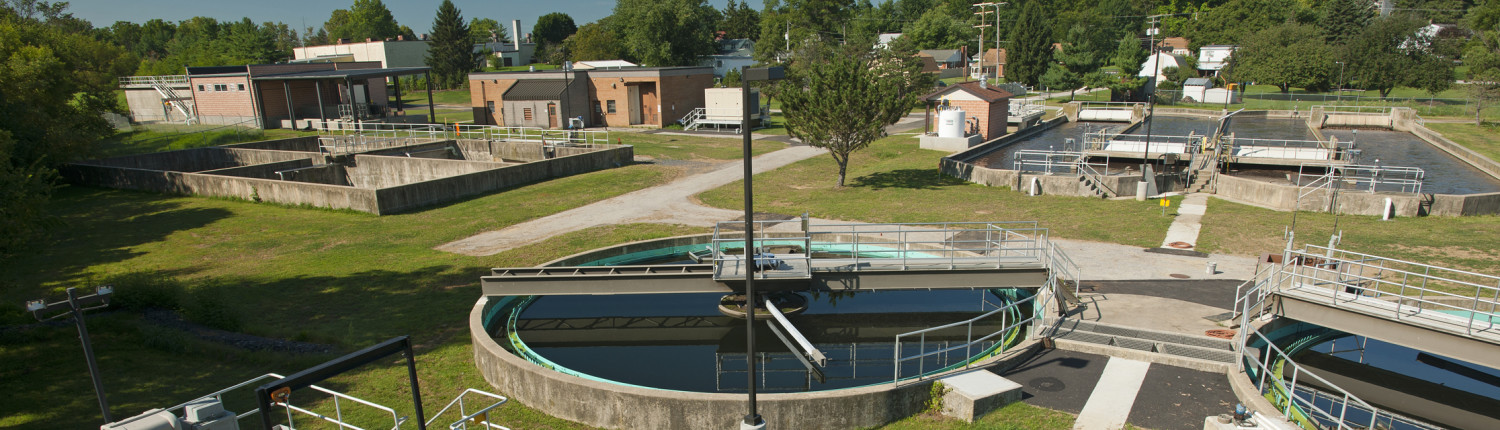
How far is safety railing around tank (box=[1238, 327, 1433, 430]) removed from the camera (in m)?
10.4

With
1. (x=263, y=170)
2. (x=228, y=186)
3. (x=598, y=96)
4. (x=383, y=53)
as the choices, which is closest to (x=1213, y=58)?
(x=598, y=96)

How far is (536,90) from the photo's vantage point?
169ft

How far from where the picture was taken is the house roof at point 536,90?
50594 mm

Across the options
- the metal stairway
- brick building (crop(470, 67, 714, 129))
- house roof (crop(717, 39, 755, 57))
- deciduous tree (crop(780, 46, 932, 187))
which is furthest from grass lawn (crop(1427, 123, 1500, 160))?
the metal stairway

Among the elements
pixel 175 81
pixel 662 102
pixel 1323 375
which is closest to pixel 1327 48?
pixel 662 102

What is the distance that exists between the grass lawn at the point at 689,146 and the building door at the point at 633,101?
447 centimetres

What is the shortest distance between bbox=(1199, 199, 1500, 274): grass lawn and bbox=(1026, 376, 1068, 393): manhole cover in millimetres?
10721

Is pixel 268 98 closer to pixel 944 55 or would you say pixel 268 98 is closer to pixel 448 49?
pixel 448 49

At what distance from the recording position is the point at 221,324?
51.4 ft

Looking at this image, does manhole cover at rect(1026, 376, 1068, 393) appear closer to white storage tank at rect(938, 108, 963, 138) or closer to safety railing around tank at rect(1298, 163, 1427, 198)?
safety railing around tank at rect(1298, 163, 1427, 198)

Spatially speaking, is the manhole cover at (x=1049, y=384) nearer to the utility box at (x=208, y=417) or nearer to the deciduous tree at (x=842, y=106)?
the utility box at (x=208, y=417)

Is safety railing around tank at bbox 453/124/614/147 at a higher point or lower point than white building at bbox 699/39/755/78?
lower

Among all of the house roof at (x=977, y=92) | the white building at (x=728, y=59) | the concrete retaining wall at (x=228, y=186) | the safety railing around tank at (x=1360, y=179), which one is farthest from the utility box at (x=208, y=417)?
the white building at (x=728, y=59)

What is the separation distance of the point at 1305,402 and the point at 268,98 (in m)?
61.2
